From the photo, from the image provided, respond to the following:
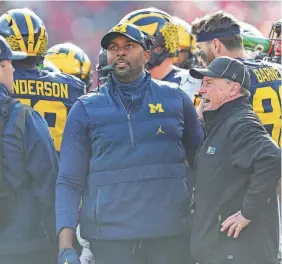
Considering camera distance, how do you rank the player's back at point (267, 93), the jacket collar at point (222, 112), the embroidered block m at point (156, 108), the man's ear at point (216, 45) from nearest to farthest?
the jacket collar at point (222, 112) → the embroidered block m at point (156, 108) → the player's back at point (267, 93) → the man's ear at point (216, 45)

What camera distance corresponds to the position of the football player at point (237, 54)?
5.23 m

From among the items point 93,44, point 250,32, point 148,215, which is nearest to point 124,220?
point 148,215

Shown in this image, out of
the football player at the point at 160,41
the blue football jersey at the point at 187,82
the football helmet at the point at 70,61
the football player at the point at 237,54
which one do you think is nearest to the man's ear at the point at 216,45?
the football player at the point at 237,54

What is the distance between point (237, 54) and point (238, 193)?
1475 mm

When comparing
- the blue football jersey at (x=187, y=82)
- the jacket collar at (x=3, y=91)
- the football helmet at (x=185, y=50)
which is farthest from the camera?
the football helmet at (x=185, y=50)

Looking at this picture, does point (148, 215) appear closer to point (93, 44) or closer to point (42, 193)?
point (42, 193)

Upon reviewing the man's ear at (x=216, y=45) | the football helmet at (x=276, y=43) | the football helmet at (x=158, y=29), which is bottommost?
the football helmet at (x=276, y=43)

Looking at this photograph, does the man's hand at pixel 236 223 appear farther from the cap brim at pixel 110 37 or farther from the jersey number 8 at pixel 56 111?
the jersey number 8 at pixel 56 111

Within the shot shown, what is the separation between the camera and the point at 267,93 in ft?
17.1

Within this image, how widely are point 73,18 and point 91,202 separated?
11.9 m

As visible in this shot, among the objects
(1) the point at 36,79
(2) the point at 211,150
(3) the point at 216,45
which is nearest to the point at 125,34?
(2) the point at 211,150

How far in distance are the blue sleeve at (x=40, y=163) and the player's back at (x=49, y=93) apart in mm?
838

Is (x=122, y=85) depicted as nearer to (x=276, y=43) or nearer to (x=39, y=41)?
(x=39, y=41)

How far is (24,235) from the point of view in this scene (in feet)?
14.8
